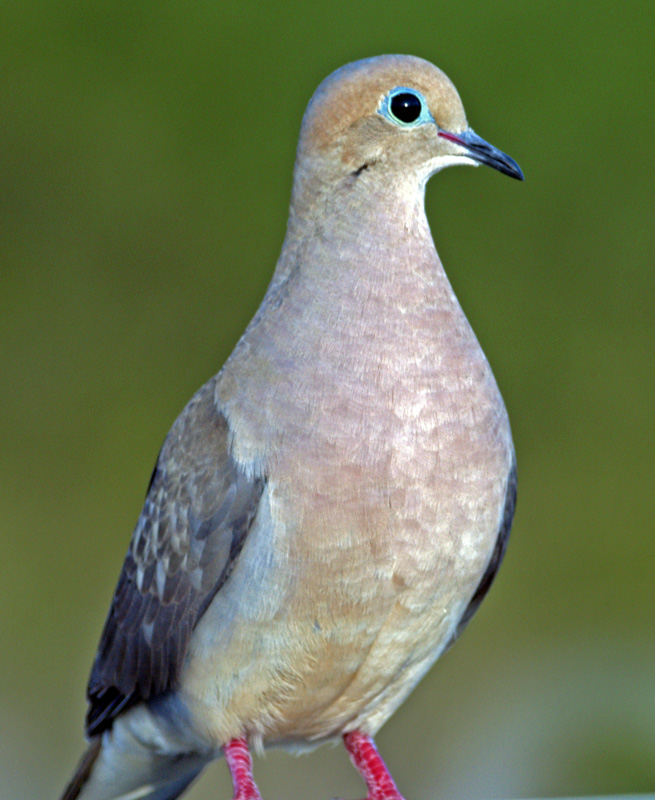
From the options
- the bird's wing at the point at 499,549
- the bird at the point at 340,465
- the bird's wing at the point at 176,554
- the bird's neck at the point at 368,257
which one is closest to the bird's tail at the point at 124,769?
the bird's wing at the point at 176,554

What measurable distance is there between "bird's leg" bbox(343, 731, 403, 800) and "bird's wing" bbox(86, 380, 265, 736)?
0.31 meters

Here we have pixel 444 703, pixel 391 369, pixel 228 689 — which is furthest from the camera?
pixel 444 703

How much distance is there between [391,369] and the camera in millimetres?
1420

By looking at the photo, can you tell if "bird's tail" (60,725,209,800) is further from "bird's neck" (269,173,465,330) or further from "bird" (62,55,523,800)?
"bird's neck" (269,173,465,330)

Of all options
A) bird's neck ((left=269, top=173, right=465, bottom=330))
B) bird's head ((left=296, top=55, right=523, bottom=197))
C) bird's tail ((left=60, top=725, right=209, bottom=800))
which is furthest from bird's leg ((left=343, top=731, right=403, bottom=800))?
bird's head ((left=296, top=55, right=523, bottom=197))

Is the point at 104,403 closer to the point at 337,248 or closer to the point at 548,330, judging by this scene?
the point at 548,330

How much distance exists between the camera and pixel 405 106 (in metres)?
1.49

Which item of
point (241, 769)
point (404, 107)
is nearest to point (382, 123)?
point (404, 107)

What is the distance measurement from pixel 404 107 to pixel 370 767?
0.94m

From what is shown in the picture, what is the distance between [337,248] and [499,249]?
7.84 ft

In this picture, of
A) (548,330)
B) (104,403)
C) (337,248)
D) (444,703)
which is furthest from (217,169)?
(337,248)

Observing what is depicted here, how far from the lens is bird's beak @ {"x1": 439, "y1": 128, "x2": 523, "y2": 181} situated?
152 centimetres

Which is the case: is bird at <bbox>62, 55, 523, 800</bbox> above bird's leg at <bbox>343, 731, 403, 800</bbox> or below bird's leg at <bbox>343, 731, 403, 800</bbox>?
above

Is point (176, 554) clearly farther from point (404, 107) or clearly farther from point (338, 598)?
point (404, 107)
